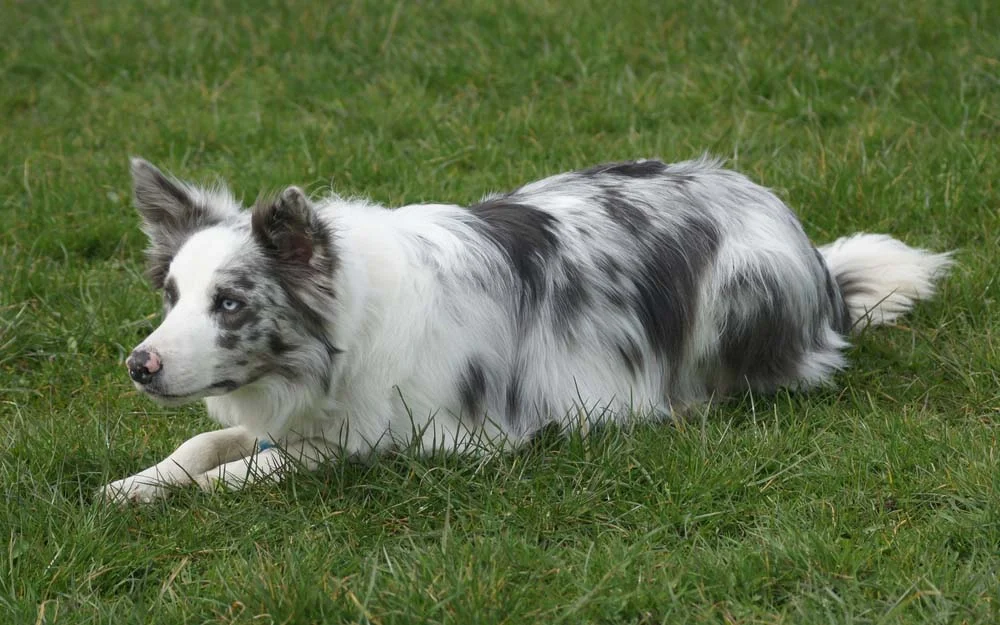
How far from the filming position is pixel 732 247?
188 inches

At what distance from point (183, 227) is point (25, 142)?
143 inches

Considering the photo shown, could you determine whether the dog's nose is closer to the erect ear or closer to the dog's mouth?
the dog's mouth

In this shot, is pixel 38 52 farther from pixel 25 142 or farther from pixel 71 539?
pixel 71 539

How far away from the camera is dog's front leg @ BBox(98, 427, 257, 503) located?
14.0 feet

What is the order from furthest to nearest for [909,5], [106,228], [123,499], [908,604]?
[909,5]
[106,228]
[123,499]
[908,604]

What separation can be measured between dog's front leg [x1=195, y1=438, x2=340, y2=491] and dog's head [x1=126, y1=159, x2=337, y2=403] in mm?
296

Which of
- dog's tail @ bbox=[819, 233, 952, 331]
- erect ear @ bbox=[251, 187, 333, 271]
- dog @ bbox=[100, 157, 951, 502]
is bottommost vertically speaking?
dog's tail @ bbox=[819, 233, 952, 331]

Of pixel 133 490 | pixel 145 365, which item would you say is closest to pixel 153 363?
pixel 145 365

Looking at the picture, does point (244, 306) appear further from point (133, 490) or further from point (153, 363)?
point (133, 490)

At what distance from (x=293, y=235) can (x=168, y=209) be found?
1.74 feet

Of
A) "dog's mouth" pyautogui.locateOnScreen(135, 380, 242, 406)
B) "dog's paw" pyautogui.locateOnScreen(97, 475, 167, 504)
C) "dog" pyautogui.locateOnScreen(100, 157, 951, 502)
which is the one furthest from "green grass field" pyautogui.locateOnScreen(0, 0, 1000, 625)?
"dog's mouth" pyautogui.locateOnScreen(135, 380, 242, 406)

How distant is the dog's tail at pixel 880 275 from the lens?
5336 mm

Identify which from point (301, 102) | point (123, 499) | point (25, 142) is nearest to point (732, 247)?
point (123, 499)

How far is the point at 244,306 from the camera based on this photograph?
4074mm
